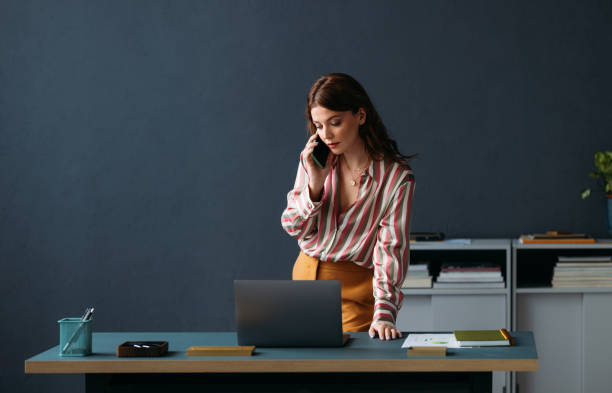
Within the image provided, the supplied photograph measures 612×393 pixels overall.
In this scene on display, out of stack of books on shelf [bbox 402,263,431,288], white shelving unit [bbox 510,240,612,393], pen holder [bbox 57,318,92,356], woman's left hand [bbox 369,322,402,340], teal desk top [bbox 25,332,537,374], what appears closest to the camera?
teal desk top [bbox 25,332,537,374]

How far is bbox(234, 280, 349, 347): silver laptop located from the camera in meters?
1.74

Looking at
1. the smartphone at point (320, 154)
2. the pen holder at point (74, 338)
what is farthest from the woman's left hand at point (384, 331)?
the pen holder at point (74, 338)

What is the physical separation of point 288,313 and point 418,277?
1786 millimetres

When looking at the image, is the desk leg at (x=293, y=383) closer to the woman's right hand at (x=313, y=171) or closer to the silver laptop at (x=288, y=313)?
the silver laptop at (x=288, y=313)

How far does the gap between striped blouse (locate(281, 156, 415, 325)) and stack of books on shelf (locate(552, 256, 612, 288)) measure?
152 centimetres

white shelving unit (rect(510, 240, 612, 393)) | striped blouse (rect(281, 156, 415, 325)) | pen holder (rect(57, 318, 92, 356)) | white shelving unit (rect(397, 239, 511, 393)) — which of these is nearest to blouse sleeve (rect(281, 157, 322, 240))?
striped blouse (rect(281, 156, 415, 325))

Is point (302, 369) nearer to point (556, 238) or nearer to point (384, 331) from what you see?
point (384, 331)

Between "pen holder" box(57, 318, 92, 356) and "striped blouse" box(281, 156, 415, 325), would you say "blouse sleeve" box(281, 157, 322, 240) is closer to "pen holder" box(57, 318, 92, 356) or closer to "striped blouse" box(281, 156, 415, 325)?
"striped blouse" box(281, 156, 415, 325)

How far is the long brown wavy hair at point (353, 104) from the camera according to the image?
2.08 m

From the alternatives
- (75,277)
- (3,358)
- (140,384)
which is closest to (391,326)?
(140,384)

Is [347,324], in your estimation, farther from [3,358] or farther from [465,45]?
[3,358]

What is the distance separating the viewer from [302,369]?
1673 millimetres

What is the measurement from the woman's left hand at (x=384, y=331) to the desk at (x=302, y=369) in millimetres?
103

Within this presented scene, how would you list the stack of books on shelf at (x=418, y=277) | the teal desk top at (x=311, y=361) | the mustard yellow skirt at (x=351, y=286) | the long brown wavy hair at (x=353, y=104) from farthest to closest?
the stack of books on shelf at (x=418, y=277) → the mustard yellow skirt at (x=351, y=286) → the long brown wavy hair at (x=353, y=104) → the teal desk top at (x=311, y=361)
